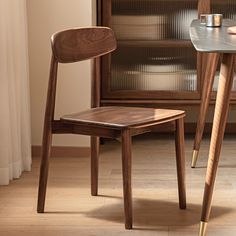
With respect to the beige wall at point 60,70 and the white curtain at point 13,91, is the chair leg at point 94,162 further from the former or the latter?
the beige wall at point 60,70

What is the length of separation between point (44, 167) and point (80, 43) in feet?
1.69

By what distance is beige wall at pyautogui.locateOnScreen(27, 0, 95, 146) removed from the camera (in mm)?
3076

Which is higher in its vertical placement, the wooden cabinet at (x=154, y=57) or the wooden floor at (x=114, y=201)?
the wooden cabinet at (x=154, y=57)

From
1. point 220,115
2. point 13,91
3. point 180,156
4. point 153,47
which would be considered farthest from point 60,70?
point 220,115

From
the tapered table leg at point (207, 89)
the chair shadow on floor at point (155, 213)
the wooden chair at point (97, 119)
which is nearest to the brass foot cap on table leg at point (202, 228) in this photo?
the chair shadow on floor at point (155, 213)

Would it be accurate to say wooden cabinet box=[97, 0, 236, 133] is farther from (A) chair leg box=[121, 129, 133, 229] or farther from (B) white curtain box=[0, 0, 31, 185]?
(A) chair leg box=[121, 129, 133, 229]

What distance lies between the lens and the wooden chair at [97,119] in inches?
86.0

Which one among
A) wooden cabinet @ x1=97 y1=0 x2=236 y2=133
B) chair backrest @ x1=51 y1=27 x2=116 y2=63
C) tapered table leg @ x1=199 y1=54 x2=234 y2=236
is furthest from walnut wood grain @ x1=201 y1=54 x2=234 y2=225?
wooden cabinet @ x1=97 y1=0 x2=236 y2=133

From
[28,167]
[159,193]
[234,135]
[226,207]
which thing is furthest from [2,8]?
[234,135]

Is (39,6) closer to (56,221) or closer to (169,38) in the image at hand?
(169,38)

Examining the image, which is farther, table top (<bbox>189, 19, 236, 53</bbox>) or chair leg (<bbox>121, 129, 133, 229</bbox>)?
chair leg (<bbox>121, 129, 133, 229</bbox>)

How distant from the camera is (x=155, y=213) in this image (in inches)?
94.4

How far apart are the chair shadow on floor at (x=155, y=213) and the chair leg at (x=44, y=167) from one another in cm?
19

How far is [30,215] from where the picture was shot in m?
2.38
